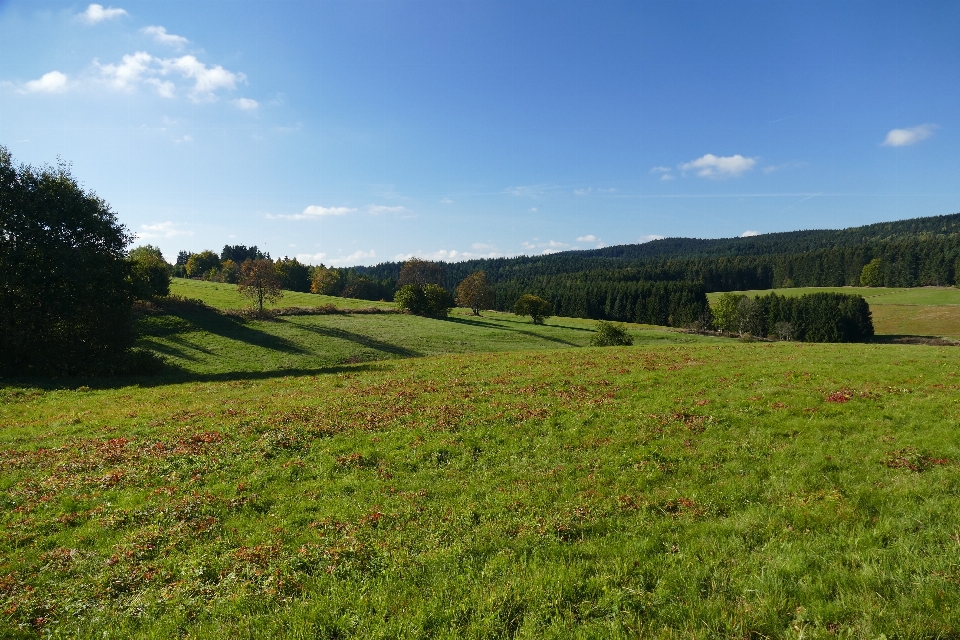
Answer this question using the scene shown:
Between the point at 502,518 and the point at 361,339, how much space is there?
55520 mm

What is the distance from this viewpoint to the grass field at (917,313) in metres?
108

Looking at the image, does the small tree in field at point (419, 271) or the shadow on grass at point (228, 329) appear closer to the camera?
the shadow on grass at point (228, 329)

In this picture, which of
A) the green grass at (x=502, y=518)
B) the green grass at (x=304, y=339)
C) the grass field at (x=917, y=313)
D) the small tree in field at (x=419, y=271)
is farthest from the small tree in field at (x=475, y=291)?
the grass field at (x=917, y=313)

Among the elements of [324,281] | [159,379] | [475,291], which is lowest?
[159,379]

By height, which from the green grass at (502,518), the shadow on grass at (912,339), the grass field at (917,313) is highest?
the green grass at (502,518)

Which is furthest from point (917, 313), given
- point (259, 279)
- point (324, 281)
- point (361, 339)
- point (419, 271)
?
point (324, 281)

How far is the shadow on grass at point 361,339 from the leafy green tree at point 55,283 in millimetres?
26770

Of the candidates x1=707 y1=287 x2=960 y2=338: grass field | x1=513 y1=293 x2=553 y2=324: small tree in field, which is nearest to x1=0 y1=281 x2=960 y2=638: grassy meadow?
x1=513 y1=293 x2=553 y2=324: small tree in field

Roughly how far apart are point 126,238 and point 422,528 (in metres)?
43.8

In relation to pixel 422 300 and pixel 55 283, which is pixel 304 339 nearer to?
pixel 55 283

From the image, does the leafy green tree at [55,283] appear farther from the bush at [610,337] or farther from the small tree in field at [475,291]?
the small tree in field at [475,291]

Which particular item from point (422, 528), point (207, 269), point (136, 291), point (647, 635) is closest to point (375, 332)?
point (136, 291)

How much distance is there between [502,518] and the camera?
10.0m

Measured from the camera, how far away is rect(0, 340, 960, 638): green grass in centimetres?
703
